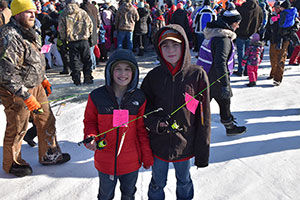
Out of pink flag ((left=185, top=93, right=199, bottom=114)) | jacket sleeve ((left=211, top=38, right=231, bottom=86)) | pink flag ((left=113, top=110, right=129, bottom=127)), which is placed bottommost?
pink flag ((left=113, top=110, right=129, bottom=127))

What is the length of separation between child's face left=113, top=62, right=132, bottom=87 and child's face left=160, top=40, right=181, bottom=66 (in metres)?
0.32

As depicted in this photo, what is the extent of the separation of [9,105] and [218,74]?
2475mm

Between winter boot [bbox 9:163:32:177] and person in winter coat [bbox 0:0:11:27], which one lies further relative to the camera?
person in winter coat [bbox 0:0:11:27]

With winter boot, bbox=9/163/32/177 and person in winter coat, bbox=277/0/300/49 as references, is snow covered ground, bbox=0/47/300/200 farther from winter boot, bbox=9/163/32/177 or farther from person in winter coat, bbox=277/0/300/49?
person in winter coat, bbox=277/0/300/49

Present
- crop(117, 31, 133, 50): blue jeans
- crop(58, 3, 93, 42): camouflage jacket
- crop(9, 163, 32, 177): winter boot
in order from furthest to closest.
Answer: crop(117, 31, 133, 50): blue jeans
crop(58, 3, 93, 42): camouflage jacket
crop(9, 163, 32, 177): winter boot

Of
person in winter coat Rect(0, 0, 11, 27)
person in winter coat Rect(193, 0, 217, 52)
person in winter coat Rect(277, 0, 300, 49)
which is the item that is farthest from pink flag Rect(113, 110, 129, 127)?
person in winter coat Rect(193, 0, 217, 52)

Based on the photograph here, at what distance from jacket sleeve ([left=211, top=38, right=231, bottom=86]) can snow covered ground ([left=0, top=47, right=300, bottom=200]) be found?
99 cm

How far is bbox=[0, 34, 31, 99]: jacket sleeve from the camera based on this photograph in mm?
2363

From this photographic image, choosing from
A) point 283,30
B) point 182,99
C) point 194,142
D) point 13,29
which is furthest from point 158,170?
point 283,30

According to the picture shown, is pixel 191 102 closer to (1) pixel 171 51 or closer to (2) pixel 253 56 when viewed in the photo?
(1) pixel 171 51

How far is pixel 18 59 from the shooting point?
8.03 ft

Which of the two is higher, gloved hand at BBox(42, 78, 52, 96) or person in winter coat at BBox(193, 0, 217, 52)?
person in winter coat at BBox(193, 0, 217, 52)

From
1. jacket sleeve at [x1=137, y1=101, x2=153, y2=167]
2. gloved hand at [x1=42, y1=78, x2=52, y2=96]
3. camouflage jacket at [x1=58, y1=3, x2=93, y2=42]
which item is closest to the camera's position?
jacket sleeve at [x1=137, y1=101, x2=153, y2=167]

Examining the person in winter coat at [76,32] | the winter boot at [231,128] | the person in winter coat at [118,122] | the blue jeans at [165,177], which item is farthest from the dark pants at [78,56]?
the blue jeans at [165,177]
